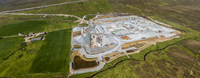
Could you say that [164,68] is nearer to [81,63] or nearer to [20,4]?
[81,63]

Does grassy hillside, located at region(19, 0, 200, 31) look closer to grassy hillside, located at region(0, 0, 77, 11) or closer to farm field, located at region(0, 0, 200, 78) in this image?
grassy hillside, located at region(0, 0, 77, 11)

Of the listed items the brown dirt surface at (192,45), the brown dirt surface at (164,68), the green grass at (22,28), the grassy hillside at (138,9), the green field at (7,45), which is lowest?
the brown dirt surface at (164,68)

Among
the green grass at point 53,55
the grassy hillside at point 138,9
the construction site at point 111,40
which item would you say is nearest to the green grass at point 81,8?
the grassy hillside at point 138,9

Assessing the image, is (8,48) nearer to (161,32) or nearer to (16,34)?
(16,34)

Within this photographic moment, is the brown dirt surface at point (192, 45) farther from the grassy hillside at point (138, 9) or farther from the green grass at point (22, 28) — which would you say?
the green grass at point (22, 28)

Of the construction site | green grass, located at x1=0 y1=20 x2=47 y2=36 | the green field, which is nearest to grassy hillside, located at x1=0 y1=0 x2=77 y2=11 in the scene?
green grass, located at x1=0 y1=20 x2=47 y2=36

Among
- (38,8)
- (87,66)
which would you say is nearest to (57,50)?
(87,66)

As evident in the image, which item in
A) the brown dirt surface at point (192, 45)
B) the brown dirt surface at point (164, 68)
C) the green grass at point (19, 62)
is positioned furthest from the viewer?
the brown dirt surface at point (192, 45)

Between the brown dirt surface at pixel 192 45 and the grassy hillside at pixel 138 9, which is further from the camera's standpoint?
the grassy hillside at pixel 138 9
